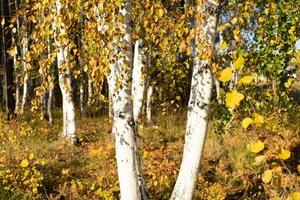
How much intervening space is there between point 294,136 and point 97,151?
4.17 meters

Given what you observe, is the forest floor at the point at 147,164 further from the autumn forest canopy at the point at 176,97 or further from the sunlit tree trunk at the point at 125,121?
the sunlit tree trunk at the point at 125,121

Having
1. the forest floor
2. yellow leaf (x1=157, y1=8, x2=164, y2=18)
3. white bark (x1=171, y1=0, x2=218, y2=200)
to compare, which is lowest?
the forest floor

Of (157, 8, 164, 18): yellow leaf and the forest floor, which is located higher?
(157, 8, 164, 18): yellow leaf

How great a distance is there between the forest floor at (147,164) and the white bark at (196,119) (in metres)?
0.74

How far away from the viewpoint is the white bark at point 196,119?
5.32m

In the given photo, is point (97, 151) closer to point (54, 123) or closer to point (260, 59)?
point (260, 59)

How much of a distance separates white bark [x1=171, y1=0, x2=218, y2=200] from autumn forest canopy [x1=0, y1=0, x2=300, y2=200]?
0.01 m

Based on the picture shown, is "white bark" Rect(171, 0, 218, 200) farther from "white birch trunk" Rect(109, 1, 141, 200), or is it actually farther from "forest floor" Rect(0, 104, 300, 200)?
"forest floor" Rect(0, 104, 300, 200)

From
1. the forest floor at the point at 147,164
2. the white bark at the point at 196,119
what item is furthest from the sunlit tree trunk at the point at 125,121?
the forest floor at the point at 147,164

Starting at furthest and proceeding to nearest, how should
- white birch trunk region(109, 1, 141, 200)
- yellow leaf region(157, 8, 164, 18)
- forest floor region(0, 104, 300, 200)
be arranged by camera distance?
forest floor region(0, 104, 300, 200), white birch trunk region(109, 1, 141, 200), yellow leaf region(157, 8, 164, 18)

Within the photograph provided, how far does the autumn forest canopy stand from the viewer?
4293 mm

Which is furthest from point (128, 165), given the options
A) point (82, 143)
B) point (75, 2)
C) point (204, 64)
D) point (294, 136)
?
point (82, 143)

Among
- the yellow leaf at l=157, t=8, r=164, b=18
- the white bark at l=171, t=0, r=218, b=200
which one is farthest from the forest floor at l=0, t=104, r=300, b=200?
the yellow leaf at l=157, t=8, r=164, b=18

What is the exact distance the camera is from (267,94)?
28.2 feet
